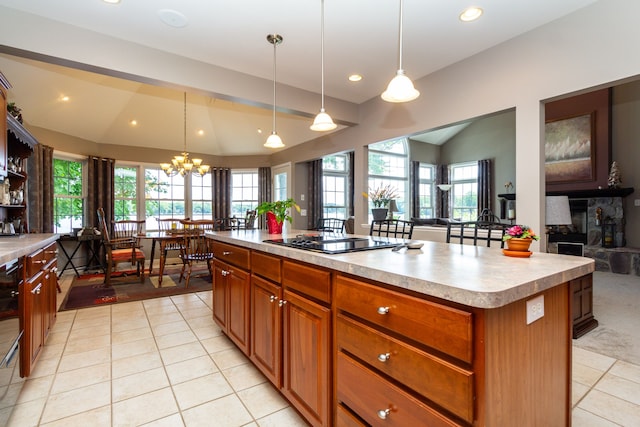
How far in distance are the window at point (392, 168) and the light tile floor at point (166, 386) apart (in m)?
6.42

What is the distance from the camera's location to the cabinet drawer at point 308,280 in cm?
140

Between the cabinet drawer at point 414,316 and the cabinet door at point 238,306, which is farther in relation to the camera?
the cabinet door at point 238,306

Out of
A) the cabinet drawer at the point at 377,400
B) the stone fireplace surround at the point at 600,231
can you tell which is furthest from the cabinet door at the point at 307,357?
the stone fireplace surround at the point at 600,231

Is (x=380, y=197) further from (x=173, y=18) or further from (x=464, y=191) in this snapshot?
(x=464, y=191)

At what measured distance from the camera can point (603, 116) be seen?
588cm

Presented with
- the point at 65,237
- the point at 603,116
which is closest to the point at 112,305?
the point at 65,237

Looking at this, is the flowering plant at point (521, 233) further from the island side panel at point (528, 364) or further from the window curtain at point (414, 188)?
the window curtain at point (414, 188)

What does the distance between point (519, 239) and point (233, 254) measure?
1.88 meters

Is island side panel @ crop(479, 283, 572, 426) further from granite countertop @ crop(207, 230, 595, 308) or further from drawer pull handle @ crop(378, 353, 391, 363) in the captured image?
drawer pull handle @ crop(378, 353, 391, 363)

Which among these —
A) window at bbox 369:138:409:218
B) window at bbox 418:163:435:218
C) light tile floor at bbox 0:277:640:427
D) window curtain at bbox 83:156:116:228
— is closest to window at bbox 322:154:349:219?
window at bbox 369:138:409:218

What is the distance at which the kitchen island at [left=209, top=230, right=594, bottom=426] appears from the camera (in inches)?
33.9

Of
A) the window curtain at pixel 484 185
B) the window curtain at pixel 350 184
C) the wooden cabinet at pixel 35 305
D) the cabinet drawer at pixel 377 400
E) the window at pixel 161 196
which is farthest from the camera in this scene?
the window curtain at pixel 484 185

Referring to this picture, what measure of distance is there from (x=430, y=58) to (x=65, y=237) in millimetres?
6200

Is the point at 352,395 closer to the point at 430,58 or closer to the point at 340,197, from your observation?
the point at 430,58
